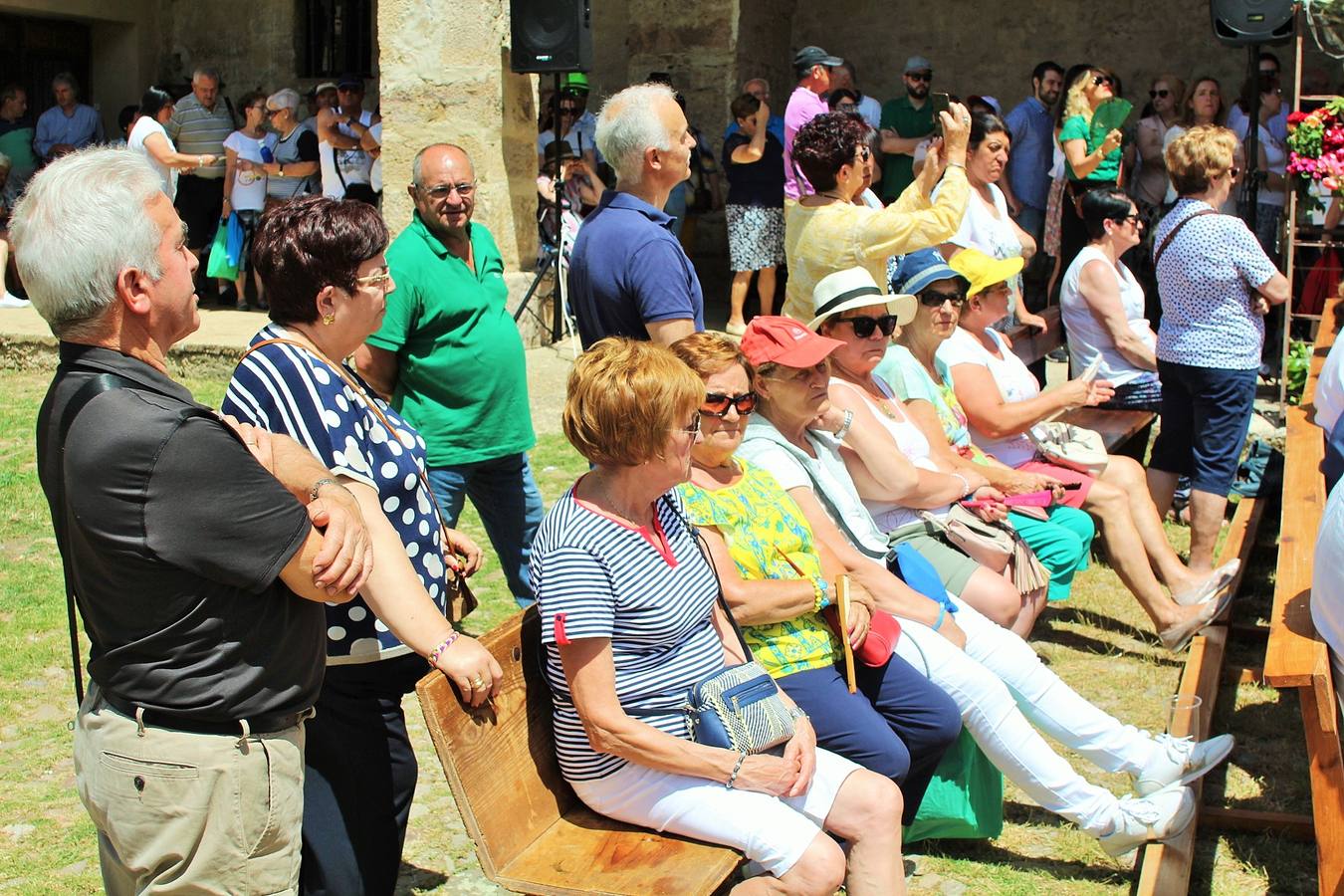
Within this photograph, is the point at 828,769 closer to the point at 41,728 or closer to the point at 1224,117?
the point at 41,728

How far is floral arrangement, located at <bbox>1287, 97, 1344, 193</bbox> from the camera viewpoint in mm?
6500

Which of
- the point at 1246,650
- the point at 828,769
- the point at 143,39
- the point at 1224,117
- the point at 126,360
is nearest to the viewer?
the point at 126,360

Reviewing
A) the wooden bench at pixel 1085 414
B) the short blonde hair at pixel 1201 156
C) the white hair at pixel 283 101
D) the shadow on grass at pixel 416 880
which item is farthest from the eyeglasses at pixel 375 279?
the white hair at pixel 283 101

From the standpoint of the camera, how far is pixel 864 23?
41.8 feet

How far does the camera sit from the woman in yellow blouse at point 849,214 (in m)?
5.06

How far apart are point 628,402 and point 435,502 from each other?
1.64 ft

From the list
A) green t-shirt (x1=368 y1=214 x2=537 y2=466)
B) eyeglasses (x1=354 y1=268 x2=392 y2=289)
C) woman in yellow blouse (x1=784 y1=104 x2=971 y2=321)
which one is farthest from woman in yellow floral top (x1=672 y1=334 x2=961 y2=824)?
woman in yellow blouse (x1=784 y1=104 x2=971 y2=321)

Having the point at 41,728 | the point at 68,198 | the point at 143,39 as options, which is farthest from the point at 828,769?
the point at 143,39

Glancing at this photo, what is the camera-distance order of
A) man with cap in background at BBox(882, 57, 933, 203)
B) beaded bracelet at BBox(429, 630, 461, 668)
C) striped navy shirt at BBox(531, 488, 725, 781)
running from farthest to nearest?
1. man with cap in background at BBox(882, 57, 933, 203)
2. striped navy shirt at BBox(531, 488, 725, 781)
3. beaded bracelet at BBox(429, 630, 461, 668)

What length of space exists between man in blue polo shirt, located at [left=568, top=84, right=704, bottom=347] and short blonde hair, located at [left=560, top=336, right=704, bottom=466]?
44.9 inches

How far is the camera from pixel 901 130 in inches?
419

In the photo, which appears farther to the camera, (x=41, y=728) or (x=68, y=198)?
(x=41, y=728)

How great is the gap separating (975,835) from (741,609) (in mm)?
1013

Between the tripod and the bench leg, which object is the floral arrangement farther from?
the tripod
